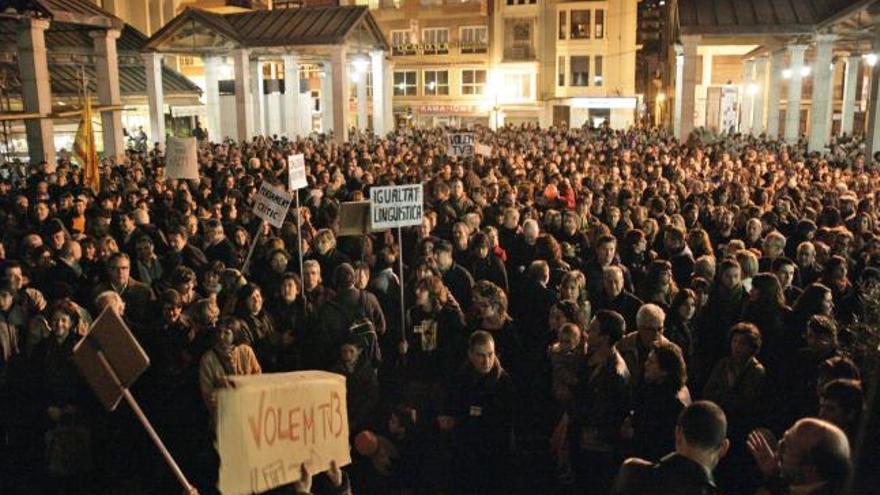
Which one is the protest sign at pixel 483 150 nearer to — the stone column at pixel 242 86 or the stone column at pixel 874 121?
the stone column at pixel 874 121

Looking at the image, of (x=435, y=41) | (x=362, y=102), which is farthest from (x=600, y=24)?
(x=362, y=102)

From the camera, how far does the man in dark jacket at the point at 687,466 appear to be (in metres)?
3.51

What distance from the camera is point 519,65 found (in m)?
57.0

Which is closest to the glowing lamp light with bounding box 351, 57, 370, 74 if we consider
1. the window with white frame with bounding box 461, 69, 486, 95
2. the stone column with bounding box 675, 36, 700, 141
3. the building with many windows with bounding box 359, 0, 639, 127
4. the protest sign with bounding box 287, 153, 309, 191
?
the stone column with bounding box 675, 36, 700, 141

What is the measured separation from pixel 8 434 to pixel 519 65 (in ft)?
176

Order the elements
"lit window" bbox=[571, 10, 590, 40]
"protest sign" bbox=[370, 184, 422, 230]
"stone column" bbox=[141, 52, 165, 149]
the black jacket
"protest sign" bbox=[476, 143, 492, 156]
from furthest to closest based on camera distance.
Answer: "lit window" bbox=[571, 10, 590, 40] → "stone column" bbox=[141, 52, 165, 149] → "protest sign" bbox=[476, 143, 492, 156] → "protest sign" bbox=[370, 184, 422, 230] → the black jacket

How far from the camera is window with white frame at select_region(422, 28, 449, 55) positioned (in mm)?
58750

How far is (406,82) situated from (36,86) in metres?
42.3

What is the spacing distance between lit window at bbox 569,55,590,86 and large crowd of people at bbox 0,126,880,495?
47.2 metres

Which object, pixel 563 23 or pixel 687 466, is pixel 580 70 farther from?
pixel 687 466

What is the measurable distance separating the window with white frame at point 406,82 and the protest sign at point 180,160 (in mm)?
47094

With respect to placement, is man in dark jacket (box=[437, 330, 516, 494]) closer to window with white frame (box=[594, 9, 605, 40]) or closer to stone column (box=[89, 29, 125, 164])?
stone column (box=[89, 29, 125, 164])

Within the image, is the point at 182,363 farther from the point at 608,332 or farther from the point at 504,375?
the point at 608,332

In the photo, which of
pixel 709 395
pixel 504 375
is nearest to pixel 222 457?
pixel 504 375
